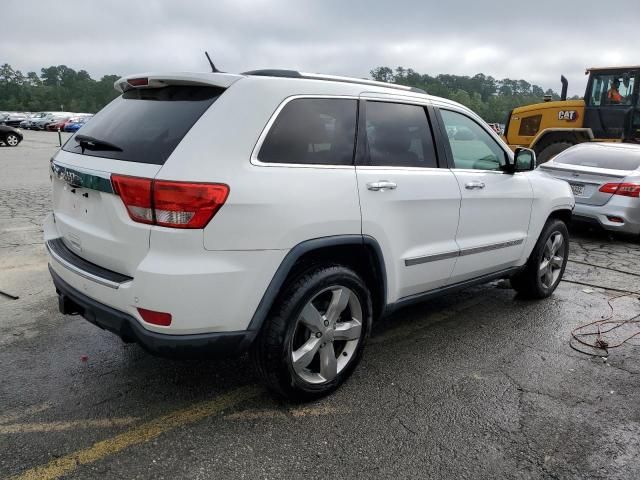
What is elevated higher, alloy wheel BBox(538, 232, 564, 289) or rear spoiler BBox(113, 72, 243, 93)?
rear spoiler BBox(113, 72, 243, 93)

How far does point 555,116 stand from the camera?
41.7 feet

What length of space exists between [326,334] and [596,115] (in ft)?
36.1

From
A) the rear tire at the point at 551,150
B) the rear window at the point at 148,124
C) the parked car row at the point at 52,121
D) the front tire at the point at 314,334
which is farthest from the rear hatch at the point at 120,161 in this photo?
the parked car row at the point at 52,121

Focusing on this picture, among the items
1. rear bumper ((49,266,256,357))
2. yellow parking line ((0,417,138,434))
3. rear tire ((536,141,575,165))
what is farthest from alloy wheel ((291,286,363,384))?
rear tire ((536,141,575,165))

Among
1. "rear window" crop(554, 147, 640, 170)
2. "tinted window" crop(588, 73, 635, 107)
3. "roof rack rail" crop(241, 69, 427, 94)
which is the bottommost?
"rear window" crop(554, 147, 640, 170)

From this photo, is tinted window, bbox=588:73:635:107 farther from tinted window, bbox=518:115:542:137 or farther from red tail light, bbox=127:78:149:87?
red tail light, bbox=127:78:149:87

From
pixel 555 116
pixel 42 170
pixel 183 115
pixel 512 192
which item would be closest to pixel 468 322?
pixel 512 192

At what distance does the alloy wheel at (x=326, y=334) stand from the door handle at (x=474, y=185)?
4.24 feet

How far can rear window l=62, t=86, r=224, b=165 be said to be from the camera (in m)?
2.72

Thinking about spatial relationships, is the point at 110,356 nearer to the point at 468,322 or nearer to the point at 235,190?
the point at 235,190

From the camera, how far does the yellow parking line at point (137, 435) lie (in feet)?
8.25

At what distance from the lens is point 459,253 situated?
3912 millimetres

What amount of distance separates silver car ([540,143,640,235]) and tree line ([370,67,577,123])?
13.1 metres

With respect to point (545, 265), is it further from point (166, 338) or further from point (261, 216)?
point (166, 338)
